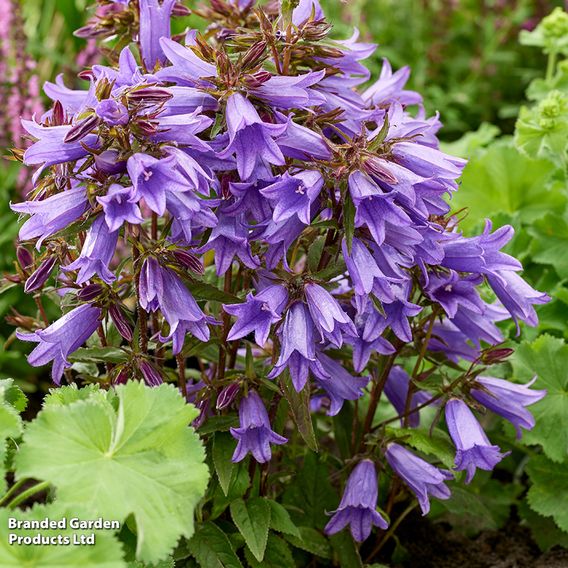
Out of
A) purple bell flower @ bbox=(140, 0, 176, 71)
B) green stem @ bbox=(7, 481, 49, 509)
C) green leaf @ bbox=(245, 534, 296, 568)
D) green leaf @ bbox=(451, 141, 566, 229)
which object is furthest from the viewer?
green leaf @ bbox=(451, 141, 566, 229)

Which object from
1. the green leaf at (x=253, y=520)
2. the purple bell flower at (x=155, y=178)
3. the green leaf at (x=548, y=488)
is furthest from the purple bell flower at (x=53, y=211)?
the green leaf at (x=548, y=488)

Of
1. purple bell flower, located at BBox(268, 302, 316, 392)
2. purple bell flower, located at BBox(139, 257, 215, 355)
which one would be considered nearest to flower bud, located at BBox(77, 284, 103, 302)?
purple bell flower, located at BBox(139, 257, 215, 355)

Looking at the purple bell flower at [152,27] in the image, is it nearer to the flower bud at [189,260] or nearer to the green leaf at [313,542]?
the flower bud at [189,260]

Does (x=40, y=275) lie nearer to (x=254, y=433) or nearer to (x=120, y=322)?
(x=120, y=322)

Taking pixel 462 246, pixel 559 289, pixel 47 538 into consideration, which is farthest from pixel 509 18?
pixel 47 538

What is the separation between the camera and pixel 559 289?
6.98 feet

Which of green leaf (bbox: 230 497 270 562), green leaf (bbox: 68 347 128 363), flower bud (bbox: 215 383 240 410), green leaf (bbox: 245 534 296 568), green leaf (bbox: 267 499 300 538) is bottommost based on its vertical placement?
green leaf (bbox: 245 534 296 568)

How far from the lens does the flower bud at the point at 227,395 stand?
4.88ft

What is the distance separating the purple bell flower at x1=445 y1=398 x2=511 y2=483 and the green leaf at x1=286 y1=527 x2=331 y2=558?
362 millimetres

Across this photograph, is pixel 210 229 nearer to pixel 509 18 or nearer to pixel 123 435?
pixel 123 435

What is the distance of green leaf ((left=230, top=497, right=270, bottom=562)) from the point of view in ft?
4.97

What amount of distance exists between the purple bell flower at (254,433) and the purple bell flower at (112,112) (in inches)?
21.7

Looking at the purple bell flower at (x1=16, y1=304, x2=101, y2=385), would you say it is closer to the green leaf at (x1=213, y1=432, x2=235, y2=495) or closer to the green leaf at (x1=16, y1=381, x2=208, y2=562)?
the green leaf at (x1=16, y1=381, x2=208, y2=562)

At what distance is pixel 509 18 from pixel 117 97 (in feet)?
11.1
